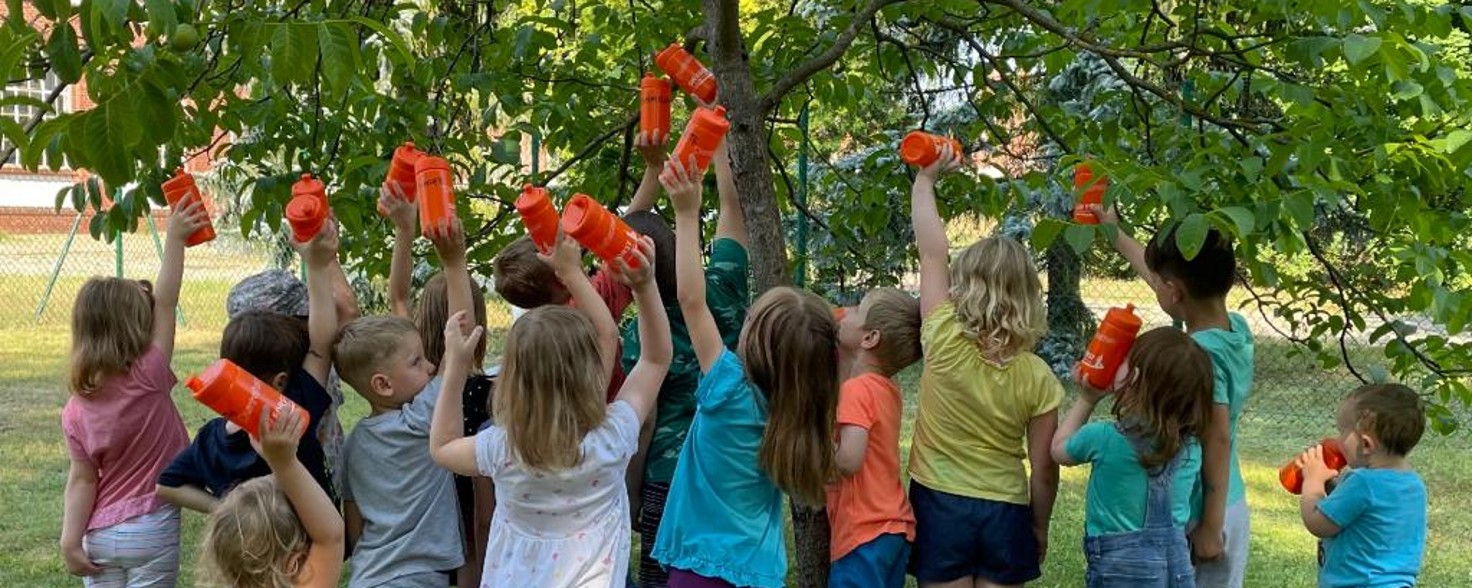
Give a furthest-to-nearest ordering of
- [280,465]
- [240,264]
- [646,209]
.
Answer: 1. [240,264]
2. [646,209]
3. [280,465]

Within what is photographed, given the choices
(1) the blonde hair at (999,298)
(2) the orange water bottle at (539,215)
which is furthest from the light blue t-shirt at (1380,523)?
(2) the orange water bottle at (539,215)

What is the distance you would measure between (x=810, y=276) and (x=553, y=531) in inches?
242

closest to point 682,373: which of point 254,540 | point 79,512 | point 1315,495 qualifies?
point 254,540

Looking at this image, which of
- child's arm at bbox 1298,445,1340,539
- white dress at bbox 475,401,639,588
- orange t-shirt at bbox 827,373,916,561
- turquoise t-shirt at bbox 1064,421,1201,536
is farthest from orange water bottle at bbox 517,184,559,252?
child's arm at bbox 1298,445,1340,539

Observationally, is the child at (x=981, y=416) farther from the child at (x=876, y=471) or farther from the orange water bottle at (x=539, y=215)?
the orange water bottle at (x=539, y=215)

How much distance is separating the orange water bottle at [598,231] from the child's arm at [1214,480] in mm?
1566

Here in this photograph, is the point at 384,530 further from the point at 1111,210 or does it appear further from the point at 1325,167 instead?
the point at 1325,167

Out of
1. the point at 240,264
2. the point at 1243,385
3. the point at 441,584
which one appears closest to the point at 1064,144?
the point at 1243,385

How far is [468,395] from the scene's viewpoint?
345cm

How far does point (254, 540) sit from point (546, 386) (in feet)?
2.26

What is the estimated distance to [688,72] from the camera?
12.2 ft

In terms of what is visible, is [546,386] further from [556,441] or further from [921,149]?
[921,149]

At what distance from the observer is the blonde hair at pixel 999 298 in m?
3.14

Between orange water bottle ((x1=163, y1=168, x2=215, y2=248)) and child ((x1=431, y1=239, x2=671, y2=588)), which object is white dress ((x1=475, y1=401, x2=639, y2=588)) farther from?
orange water bottle ((x1=163, y1=168, x2=215, y2=248))
